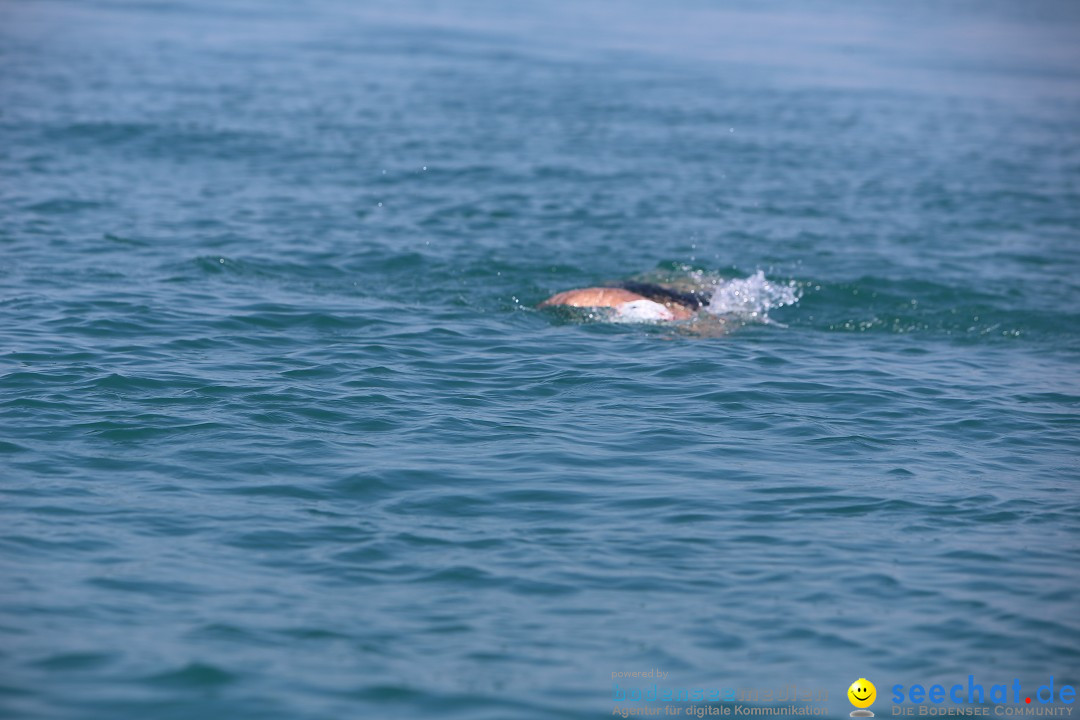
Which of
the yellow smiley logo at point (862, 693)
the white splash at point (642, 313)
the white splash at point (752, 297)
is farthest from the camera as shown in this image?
the white splash at point (752, 297)

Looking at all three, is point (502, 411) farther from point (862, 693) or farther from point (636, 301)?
point (862, 693)

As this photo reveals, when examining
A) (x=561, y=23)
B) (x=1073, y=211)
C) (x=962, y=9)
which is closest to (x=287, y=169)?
(x=1073, y=211)

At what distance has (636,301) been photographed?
14953 mm

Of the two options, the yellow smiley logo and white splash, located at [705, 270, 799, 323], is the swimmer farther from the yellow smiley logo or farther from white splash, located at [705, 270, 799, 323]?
the yellow smiley logo

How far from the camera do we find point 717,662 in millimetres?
7805

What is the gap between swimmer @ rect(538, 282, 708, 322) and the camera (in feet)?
49.0

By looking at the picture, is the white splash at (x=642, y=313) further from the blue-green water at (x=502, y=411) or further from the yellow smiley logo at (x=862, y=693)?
the yellow smiley logo at (x=862, y=693)

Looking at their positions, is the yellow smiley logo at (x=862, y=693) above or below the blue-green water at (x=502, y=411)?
below

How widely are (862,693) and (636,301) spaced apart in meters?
7.97

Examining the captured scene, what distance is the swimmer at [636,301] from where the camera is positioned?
14930 millimetres

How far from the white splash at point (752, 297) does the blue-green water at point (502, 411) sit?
0.35 metres

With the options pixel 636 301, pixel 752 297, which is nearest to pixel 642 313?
pixel 636 301

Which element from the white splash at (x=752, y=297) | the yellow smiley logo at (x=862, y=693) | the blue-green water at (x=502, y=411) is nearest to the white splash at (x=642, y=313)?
the blue-green water at (x=502, y=411)

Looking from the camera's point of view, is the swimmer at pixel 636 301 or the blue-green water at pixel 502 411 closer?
the blue-green water at pixel 502 411
